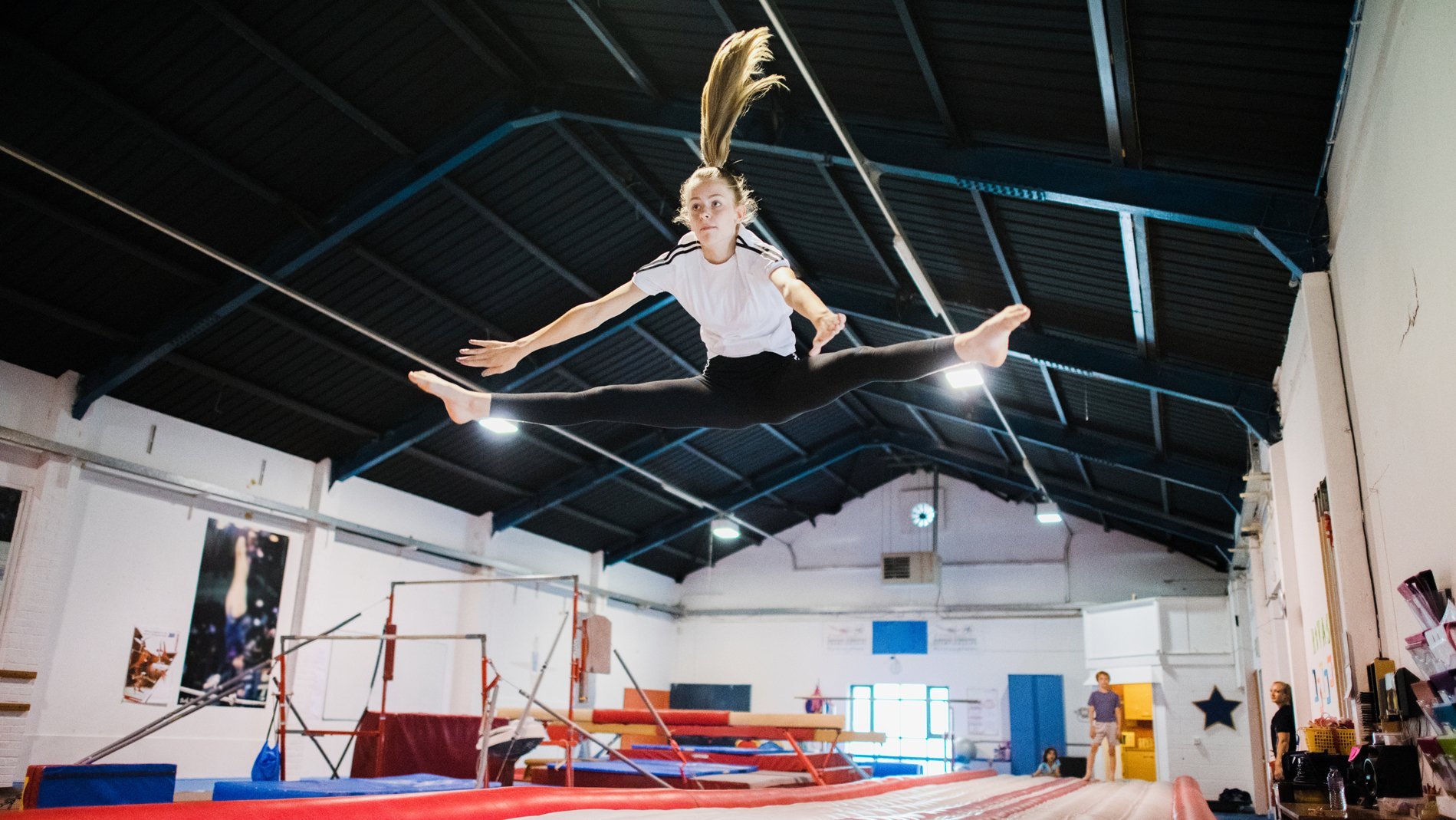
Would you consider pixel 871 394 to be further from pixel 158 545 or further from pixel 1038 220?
pixel 158 545

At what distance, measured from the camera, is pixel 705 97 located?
3256mm

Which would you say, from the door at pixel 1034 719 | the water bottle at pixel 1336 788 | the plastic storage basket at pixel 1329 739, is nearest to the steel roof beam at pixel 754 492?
the door at pixel 1034 719

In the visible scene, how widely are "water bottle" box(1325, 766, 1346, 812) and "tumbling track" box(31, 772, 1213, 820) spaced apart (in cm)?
88

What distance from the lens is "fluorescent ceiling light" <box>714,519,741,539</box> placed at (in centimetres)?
1909

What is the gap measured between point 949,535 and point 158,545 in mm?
15472

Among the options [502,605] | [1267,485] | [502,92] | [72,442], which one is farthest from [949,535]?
[72,442]

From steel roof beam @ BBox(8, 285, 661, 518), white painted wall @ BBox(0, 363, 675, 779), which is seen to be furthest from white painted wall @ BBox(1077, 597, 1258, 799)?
white painted wall @ BBox(0, 363, 675, 779)

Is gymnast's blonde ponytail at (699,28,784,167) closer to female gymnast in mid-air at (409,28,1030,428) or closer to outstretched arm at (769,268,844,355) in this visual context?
female gymnast in mid-air at (409,28,1030,428)

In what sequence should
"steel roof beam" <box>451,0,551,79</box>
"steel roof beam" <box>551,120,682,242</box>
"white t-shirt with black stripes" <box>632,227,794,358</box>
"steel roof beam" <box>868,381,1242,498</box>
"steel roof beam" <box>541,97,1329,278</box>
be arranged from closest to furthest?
"white t-shirt with black stripes" <box>632,227,794,358</box> → "steel roof beam" <box>541,97,1329,278</box> → "steel roof beam" <box>451,0,551,79</box> → "steel roof beam" <box>551,120,682,242</box> → "steel roof beam" <box>868,381,1242,498</box>

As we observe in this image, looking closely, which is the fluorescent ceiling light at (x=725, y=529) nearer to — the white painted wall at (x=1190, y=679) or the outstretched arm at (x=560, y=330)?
the white painted wall at (x=1190, y=679)

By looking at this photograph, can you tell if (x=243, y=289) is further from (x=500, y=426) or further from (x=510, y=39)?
(x=500, y=426)

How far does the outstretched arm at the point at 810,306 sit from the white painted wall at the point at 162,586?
1034 centimetres

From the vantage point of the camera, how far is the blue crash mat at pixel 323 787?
290 inches

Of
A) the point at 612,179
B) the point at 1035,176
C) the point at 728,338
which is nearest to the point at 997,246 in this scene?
the point at 1035,176
